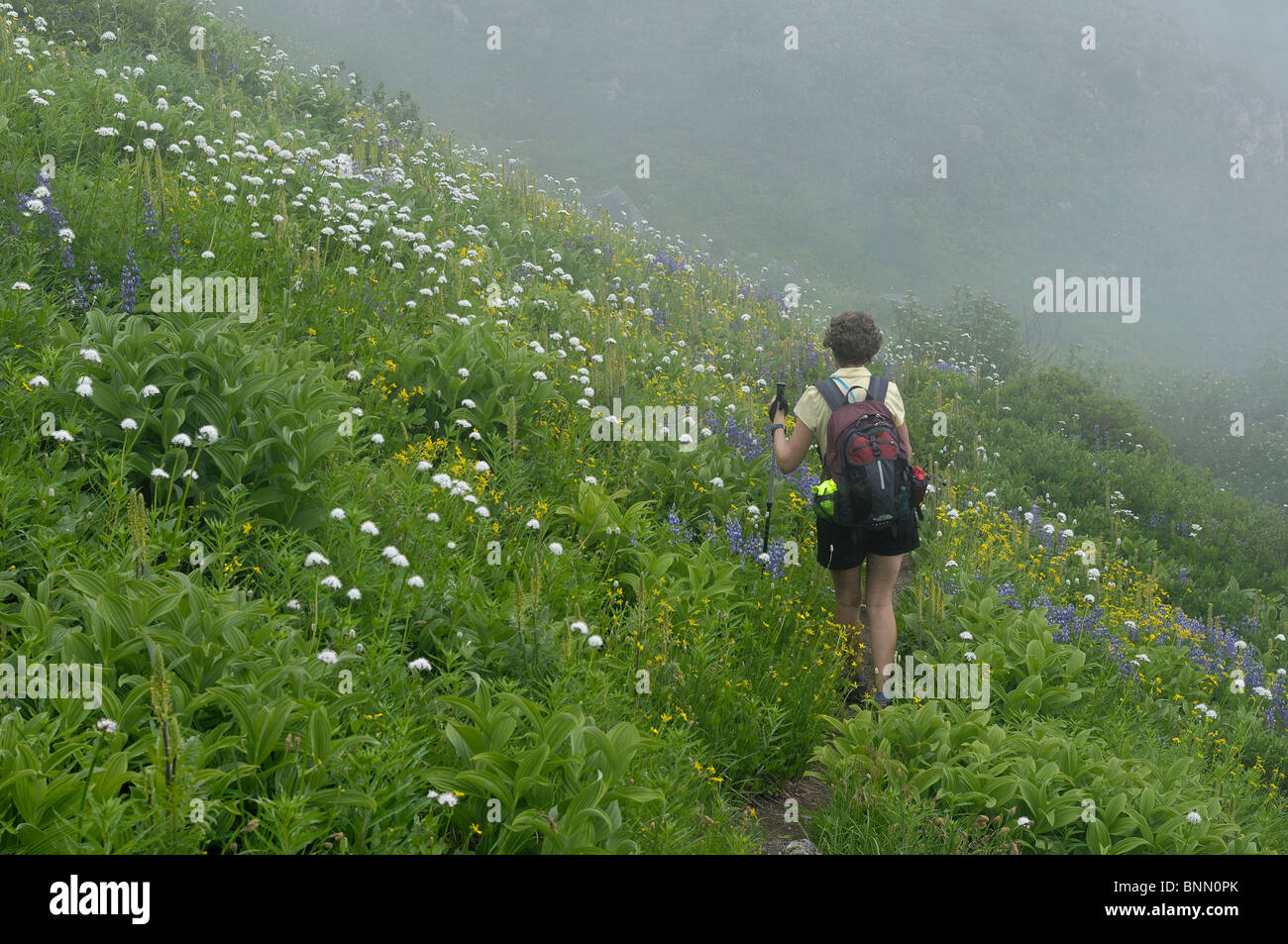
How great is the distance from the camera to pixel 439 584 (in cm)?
509

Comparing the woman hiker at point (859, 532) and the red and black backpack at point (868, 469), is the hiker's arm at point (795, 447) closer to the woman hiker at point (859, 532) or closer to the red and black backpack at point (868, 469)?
the woman hiker at point (859, 532)

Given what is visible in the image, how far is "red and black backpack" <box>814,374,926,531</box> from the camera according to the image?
5.95m

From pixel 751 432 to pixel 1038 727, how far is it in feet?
13.9

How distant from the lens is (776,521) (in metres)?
8.14

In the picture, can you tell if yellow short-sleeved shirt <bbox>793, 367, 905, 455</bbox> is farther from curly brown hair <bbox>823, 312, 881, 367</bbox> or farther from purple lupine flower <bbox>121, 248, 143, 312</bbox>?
purple lupine flower <bbox>121, 248, 143, 312</bbox>

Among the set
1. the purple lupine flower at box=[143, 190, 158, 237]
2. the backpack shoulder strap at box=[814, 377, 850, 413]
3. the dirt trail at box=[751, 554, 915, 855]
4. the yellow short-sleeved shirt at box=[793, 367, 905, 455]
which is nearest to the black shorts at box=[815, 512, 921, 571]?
the yellow short-sleeved shirt at box=[793, 367, 905, 455]

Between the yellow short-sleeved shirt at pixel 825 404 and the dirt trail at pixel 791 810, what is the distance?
2.26 meters

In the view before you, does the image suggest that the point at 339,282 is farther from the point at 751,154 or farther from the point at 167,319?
the point at 751,154

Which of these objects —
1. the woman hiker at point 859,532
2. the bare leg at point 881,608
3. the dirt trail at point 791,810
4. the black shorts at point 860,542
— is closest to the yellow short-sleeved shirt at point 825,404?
the woman hiker at point 859,532

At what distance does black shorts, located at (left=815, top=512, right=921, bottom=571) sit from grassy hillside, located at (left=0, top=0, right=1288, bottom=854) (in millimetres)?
563

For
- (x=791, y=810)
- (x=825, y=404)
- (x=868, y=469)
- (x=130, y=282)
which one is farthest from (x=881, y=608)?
(x=130, y=282)

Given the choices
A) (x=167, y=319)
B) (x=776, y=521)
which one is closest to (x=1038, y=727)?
(x=776, y=521)

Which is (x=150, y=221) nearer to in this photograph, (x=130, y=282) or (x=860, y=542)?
(x=130, y=282)

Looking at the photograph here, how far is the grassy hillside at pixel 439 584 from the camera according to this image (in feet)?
11.9
